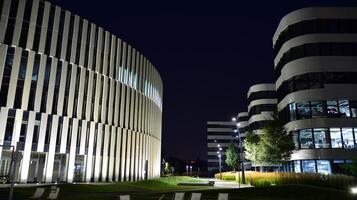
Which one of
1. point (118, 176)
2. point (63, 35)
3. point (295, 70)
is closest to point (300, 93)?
point (295, 70)

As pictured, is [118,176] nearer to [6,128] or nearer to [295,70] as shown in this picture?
[6,128]

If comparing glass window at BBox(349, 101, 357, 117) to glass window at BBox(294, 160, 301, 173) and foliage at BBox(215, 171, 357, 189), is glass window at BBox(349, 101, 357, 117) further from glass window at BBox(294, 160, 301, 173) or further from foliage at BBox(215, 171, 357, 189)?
foliage at BBox(215, 171, 357, 189)

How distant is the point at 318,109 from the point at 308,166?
691 cm

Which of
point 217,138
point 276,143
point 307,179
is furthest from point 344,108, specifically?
point 217,138

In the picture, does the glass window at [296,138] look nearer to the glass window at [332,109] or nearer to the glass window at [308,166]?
the glass window at [308,166]

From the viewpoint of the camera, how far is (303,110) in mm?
41844

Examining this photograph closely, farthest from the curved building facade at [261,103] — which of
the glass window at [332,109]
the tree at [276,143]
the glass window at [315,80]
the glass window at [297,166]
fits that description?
the tree at [276,143]

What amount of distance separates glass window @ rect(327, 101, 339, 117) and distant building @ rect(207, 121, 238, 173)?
98.1m

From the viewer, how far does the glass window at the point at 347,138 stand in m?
38.9

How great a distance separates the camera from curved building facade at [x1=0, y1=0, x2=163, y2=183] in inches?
1344

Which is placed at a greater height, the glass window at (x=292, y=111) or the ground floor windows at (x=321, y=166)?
the glass window at (x=292, y=111)

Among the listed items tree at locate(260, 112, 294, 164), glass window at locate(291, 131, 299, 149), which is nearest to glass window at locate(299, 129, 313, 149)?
glass window at locate(291, 131, 299, 149)

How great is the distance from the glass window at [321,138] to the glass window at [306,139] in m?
0.69

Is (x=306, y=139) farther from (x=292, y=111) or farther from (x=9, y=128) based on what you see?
(x=9, y=128)
